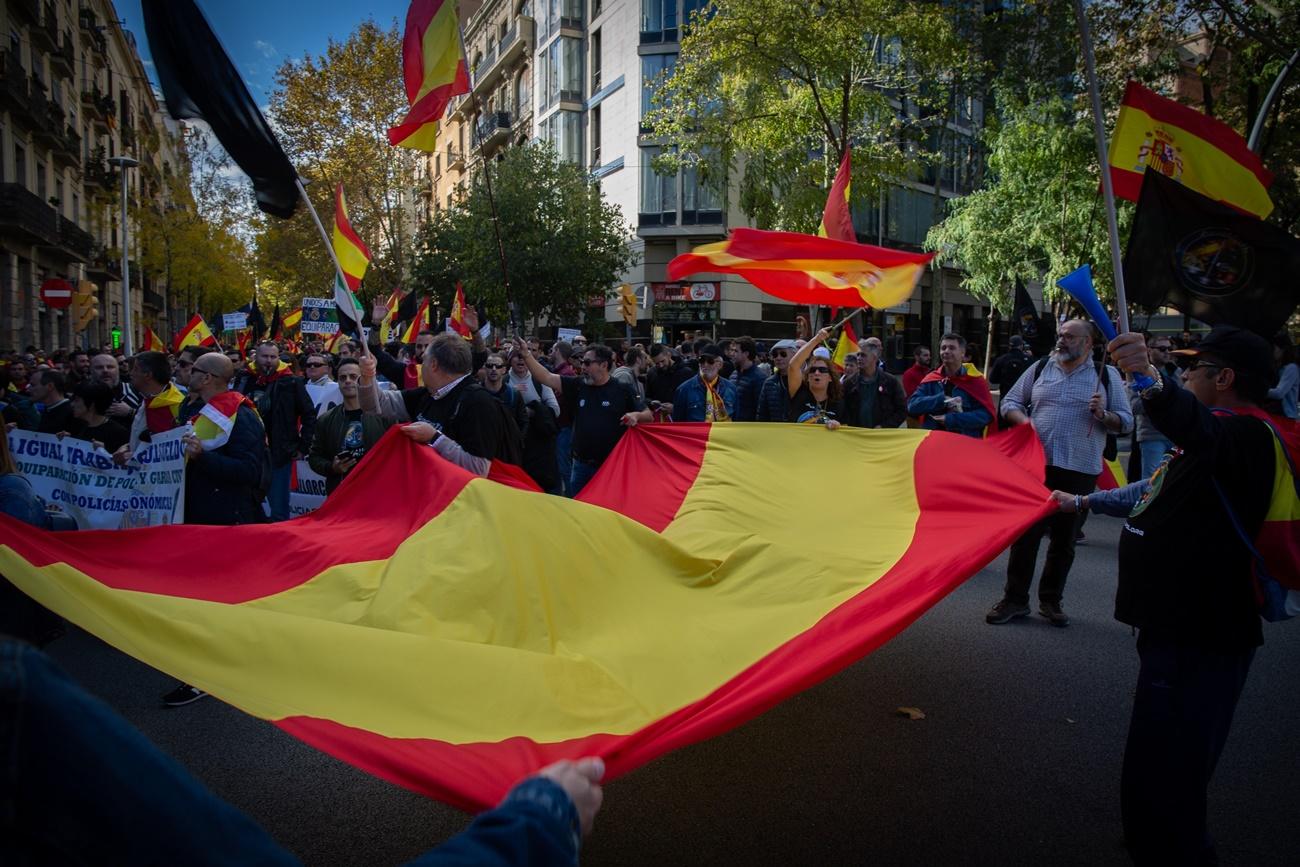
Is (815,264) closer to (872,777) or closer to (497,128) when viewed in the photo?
(872,777)

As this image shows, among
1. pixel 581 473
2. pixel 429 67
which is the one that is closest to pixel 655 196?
pixel 581 473

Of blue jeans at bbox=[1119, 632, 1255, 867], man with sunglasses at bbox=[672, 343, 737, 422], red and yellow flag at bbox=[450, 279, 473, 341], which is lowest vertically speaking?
blue jeans at bbox=[1119, 632, 1255, 867]

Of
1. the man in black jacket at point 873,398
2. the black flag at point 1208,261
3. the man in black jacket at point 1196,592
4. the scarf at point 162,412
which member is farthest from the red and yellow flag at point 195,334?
the man in black jacket at point 1196,592

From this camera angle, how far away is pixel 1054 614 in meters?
6.55

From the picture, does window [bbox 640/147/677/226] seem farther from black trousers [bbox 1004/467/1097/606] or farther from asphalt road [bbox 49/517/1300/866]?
asphalt road [bbox 49/517/1300/866]

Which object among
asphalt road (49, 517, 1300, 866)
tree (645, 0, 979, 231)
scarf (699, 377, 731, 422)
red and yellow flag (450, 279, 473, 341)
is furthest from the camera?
tree (645, 0, 979, 231)

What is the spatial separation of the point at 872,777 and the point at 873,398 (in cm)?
456

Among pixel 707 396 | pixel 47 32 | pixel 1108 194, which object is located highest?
pixel 47 32

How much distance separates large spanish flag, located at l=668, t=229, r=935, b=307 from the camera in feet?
21.0

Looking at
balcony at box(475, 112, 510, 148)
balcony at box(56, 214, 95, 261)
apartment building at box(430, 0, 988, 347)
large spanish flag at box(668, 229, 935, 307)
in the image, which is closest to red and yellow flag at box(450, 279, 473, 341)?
large spanish flag at box(668, 229, 935, 307)

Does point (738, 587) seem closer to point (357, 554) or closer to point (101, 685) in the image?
point (357, 554)

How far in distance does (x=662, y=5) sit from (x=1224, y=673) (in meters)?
37.5

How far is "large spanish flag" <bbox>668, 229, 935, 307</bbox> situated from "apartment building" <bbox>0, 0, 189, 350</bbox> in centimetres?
2802

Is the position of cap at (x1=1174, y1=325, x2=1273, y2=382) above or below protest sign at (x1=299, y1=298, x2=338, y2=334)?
below
